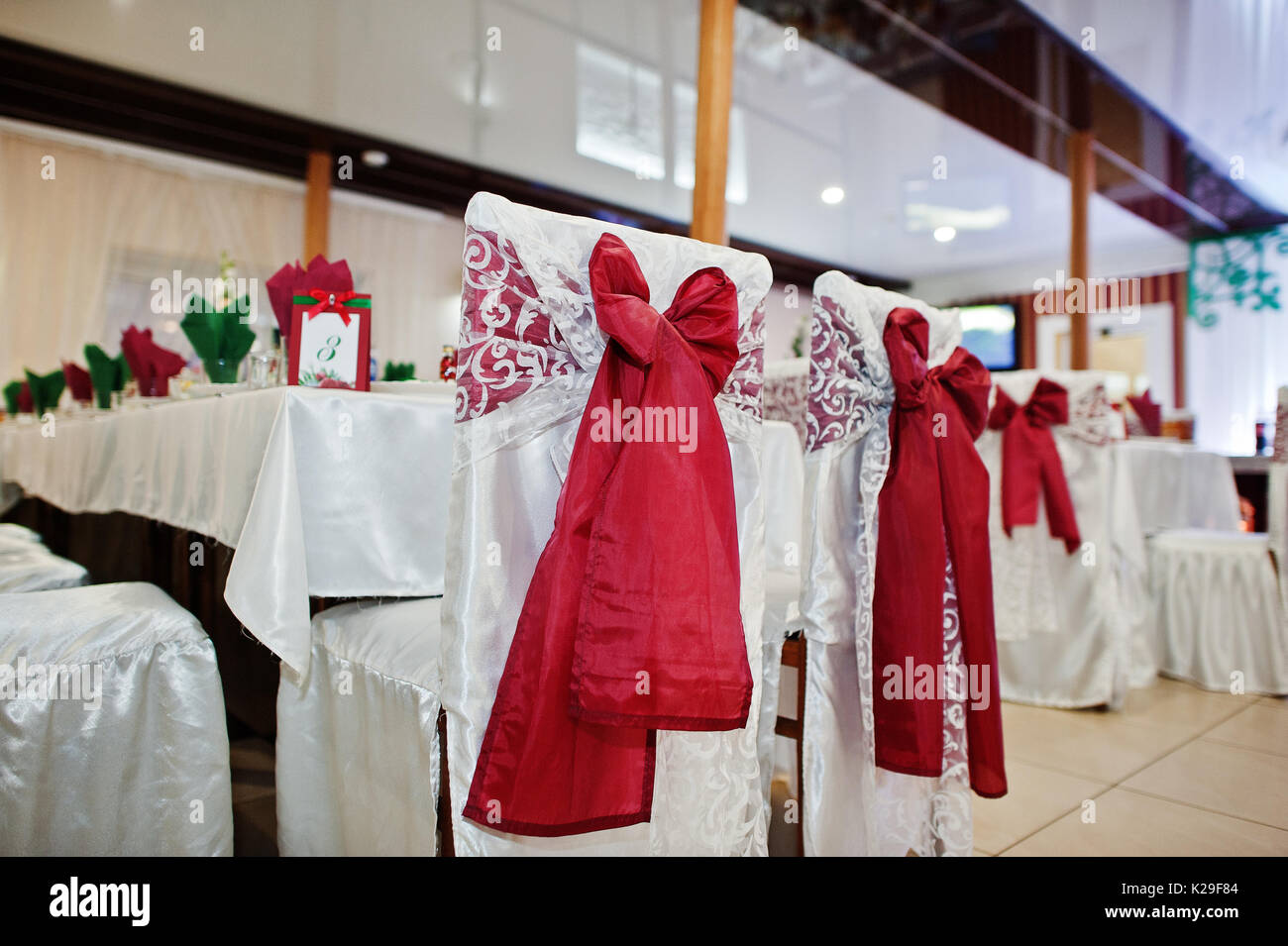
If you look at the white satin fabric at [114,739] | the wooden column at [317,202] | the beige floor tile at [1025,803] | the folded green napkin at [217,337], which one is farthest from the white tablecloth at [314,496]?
the wooden column at [317,202]

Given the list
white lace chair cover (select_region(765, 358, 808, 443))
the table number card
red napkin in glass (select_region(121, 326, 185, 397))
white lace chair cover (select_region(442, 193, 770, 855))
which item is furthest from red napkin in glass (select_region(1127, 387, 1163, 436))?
red napkin in glass (select_region(121, 326, 185, 397))

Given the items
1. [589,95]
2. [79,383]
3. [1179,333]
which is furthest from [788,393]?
[1179,333]

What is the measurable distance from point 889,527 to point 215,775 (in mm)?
1164

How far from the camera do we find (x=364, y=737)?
1.15 meters

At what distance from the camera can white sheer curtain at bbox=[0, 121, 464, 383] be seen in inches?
207

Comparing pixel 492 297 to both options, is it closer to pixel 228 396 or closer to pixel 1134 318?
pixel 228 396

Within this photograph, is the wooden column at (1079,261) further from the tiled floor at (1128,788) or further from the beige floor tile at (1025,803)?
the beige floor tile at (1025,803)

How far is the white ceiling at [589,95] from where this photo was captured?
402cm

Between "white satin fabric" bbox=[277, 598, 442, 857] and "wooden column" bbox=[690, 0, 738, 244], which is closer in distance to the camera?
"white satin fabric" bbox=[277, 598, 442, 857]

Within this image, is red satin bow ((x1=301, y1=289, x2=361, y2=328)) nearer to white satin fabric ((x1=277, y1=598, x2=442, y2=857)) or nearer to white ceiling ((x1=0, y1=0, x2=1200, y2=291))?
white satin fabric ((x1=277, y1=598, x2=442, y2=857))

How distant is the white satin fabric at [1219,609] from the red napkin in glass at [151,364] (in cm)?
329

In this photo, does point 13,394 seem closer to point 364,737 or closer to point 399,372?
point 399,372

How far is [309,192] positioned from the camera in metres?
5.72

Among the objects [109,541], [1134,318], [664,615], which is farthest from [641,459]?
[1134,318]
